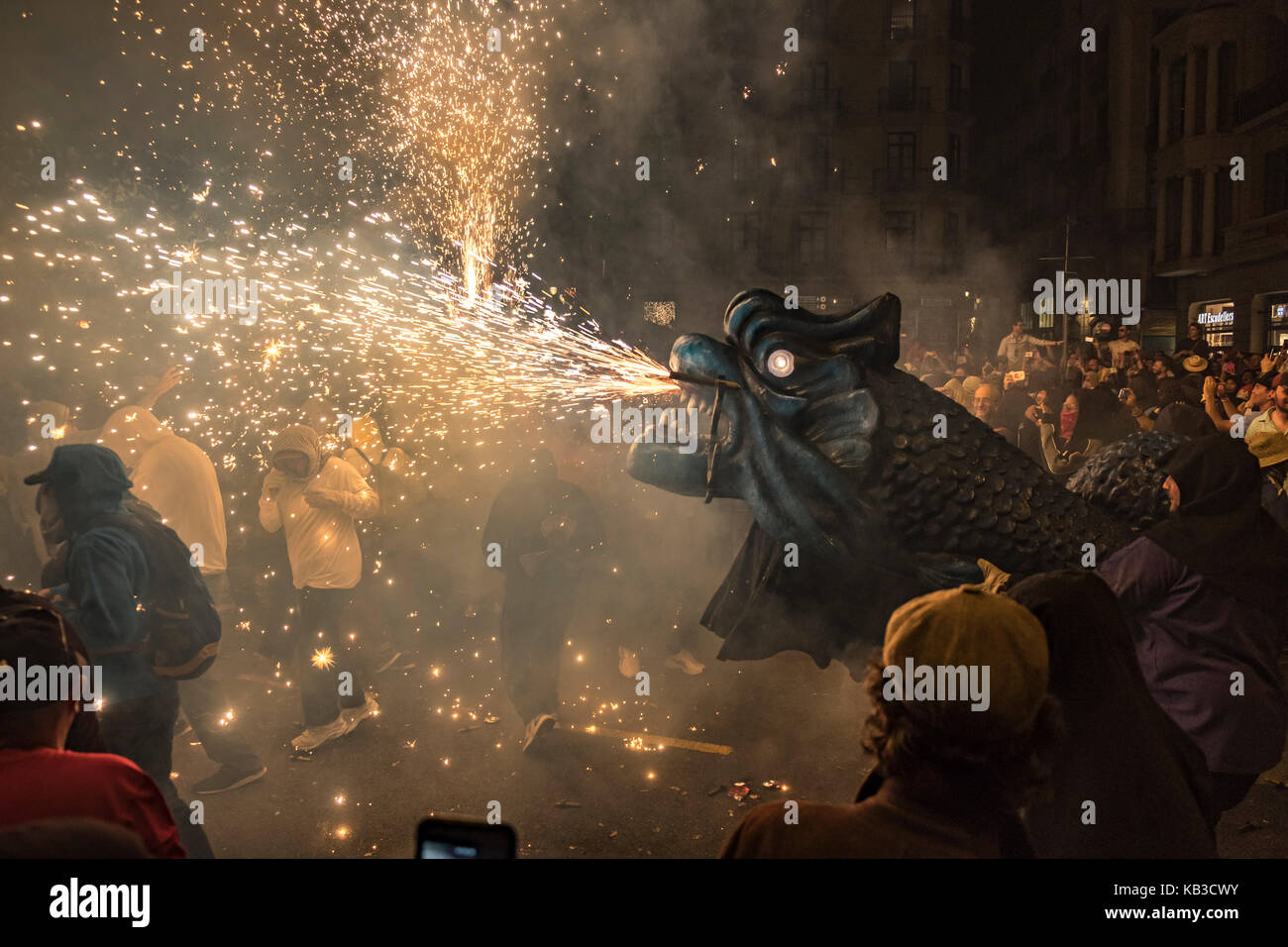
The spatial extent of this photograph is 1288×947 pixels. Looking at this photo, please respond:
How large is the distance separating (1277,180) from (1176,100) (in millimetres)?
6494

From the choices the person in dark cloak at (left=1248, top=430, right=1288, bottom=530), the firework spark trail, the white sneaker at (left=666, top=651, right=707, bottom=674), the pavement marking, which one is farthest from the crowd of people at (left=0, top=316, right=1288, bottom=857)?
the person in dark cloak at (left=1248, top=430, right=1288, bottom=530)

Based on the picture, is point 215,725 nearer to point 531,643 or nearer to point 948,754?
point 531,643

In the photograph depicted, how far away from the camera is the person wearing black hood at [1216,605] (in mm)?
2645

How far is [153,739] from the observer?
145 inches

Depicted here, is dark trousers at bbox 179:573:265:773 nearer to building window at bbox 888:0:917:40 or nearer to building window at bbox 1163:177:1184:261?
building window at bbox 1163:177:1184:261

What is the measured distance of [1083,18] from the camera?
33719 millimetres

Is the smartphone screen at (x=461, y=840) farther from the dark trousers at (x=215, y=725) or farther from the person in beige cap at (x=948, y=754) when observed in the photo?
the dark trousers at (x=215, y=725)

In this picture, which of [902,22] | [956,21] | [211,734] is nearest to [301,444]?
[211,734]

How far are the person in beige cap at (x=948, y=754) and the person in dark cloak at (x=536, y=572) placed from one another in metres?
4.71

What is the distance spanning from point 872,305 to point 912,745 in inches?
57.2

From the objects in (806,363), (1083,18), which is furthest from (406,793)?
(1083,18)

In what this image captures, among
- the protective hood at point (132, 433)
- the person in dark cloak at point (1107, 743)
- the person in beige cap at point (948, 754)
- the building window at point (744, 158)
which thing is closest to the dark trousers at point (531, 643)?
the protective hood at point (132, 433)

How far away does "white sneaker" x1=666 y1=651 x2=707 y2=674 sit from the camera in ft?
24.1
